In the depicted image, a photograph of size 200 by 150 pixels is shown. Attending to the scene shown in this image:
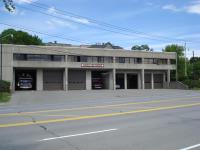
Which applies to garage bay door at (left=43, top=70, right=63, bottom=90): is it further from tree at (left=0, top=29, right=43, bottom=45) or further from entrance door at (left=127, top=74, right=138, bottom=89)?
tree at (left=0, top=29, right=43, bottom=45)

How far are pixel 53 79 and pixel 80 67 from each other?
6.03m

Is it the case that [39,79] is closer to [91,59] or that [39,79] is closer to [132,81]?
[91,59]

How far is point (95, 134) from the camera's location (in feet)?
35.8

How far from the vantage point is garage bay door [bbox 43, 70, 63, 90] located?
64.2m

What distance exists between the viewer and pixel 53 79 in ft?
213

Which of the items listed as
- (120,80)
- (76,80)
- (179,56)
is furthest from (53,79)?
(179,56)

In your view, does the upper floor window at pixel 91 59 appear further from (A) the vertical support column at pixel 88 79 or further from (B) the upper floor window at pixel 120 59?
(A) the vertical support column at pixel 88 79

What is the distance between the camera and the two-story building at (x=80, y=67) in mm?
59531

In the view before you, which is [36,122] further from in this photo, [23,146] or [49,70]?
[49,70]

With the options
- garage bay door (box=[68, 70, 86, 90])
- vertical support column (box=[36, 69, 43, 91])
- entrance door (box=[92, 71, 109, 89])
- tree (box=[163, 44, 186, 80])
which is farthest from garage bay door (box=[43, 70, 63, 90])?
tree (box=[163, 44, 186, 80])

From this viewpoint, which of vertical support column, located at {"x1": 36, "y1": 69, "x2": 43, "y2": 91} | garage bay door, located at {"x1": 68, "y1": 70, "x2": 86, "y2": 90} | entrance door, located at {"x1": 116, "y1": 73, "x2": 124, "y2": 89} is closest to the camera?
vertical support column, located at {"x1": 36, "y1": 69, "x2": 43, "y2": 91}

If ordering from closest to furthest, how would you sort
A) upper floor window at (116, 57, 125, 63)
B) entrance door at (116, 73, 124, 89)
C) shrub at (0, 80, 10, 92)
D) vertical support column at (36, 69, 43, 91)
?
shrub at (0, 80, 10, 92) < vertical support column at (36, 69, 43, 91) < upper floor window at (116, 57, 125, 63) < entrance door at (116, 73, 124, 89)

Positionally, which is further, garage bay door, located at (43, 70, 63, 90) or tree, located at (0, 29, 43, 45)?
tree, located at (0, 29, 43, 45)

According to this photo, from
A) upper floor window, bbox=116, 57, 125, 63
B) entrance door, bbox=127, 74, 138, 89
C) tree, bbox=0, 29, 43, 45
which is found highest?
tree, bbox=0, 29, 43, 45
